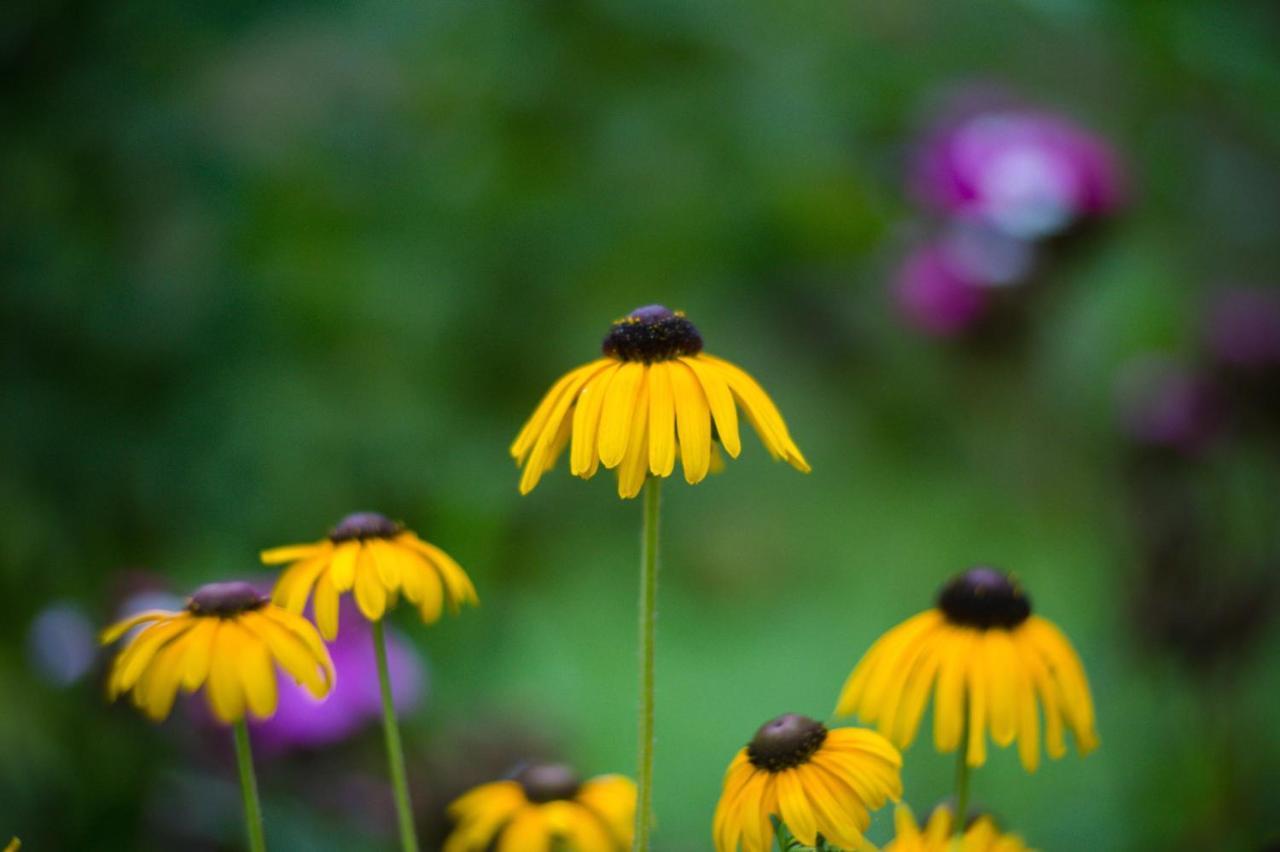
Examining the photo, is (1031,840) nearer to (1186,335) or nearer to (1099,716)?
(1099,716)

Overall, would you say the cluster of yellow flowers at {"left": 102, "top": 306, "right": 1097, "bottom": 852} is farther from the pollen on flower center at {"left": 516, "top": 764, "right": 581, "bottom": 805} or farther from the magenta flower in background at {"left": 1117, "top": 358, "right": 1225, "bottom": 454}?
the magenta flower in background at {"left": 1117, "top": 358, "right": 1225, "bottom": 454}

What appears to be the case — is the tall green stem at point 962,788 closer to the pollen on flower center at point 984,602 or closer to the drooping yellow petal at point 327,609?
the pollen on flower center at point 984,602

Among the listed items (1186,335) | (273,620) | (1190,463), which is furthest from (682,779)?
(273,620)

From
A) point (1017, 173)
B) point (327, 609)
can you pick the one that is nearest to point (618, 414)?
point (327, 609)

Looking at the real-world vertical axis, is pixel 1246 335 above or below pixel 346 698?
above

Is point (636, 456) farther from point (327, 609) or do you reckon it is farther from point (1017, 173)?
point (1017, 173)

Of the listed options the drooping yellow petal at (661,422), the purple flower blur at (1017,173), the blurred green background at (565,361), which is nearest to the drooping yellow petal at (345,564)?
the drooping yellow petal at (661,422)

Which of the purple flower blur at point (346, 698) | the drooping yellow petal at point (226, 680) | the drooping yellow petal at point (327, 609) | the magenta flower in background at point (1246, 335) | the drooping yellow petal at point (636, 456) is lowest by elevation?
the purple flower blur at point (346, 698)
